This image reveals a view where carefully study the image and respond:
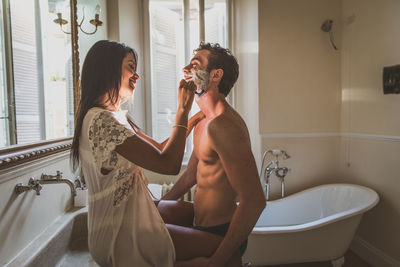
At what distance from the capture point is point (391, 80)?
1771mm

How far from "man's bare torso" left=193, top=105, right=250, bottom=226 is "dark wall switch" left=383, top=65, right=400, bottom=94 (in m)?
1.51

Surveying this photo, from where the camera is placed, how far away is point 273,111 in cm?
228

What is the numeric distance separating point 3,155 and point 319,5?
8.62 feet

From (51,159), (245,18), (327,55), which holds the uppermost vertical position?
(245,18)

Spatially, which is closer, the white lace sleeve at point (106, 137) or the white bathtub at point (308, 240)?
the white lace sleeve at point (106, 137)

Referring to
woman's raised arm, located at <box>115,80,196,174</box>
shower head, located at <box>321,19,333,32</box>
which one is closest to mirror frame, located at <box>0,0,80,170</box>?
woman's raised arm, located at <box>115,80,196,174</box>

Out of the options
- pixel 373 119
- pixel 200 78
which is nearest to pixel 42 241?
pixel 200 78

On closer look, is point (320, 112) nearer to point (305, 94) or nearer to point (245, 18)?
point (305, 94)

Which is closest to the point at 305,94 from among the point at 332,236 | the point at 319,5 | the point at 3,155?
the point at 319,5

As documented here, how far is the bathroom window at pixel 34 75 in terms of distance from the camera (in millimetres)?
705

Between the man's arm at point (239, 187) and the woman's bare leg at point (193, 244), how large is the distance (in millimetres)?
28

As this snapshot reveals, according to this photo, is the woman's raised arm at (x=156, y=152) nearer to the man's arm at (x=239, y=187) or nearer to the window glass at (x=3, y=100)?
the man's arm at (x=239, y=187)

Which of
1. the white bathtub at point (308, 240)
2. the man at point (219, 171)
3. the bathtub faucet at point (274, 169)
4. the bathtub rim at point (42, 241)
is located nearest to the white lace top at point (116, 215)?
→ the man at point (219, 171)

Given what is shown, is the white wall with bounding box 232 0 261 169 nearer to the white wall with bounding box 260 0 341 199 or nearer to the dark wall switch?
the white wall with bounding box 260 0 341 199
